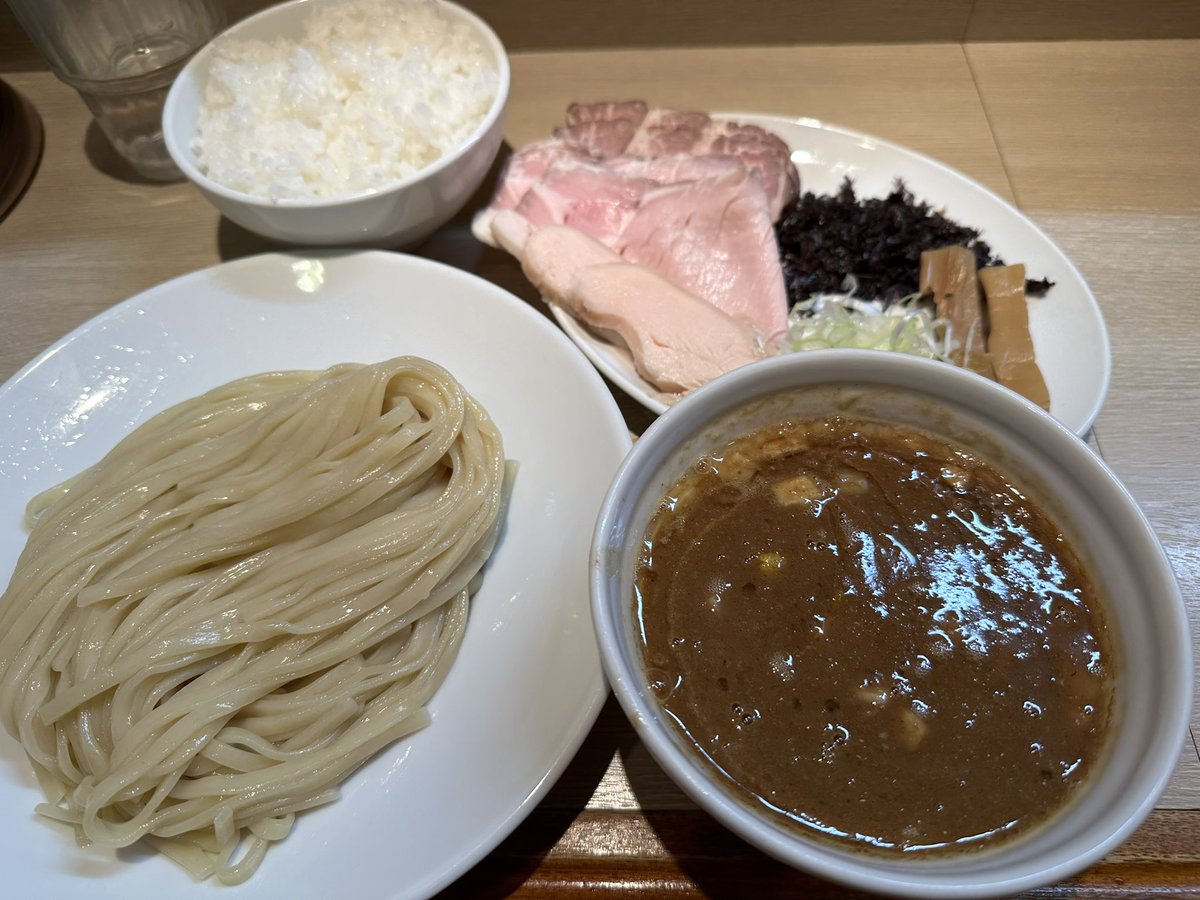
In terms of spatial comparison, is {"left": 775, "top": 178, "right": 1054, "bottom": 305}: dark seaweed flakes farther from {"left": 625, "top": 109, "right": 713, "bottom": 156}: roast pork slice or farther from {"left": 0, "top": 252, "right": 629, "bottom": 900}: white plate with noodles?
{"left": 0, "top": 252, "right": 629, "bottom": 900}: white plate with noodles

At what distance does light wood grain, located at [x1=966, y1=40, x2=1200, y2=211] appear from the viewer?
2.26 metres

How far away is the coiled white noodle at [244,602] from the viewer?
1248mm

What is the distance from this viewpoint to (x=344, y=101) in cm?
206

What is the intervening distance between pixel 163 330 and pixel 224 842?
1148 mm

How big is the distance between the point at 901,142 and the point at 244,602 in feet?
7.50

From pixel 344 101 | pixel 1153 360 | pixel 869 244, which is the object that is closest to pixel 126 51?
pixel 344 101

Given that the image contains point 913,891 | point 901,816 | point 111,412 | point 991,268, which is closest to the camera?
point 913,891

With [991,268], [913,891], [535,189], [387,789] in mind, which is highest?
[535,189]

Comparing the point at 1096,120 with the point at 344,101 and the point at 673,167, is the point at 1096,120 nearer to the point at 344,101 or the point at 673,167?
the point at 673,167

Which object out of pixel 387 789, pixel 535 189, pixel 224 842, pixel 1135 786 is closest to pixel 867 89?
pixel 535 189

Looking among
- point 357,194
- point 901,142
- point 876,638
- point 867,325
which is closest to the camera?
point 876,638

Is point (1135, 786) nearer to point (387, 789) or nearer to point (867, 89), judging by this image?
point (387, 789)

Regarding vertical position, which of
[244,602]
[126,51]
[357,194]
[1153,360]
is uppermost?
[126,51]

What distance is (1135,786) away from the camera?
84 centimetres
